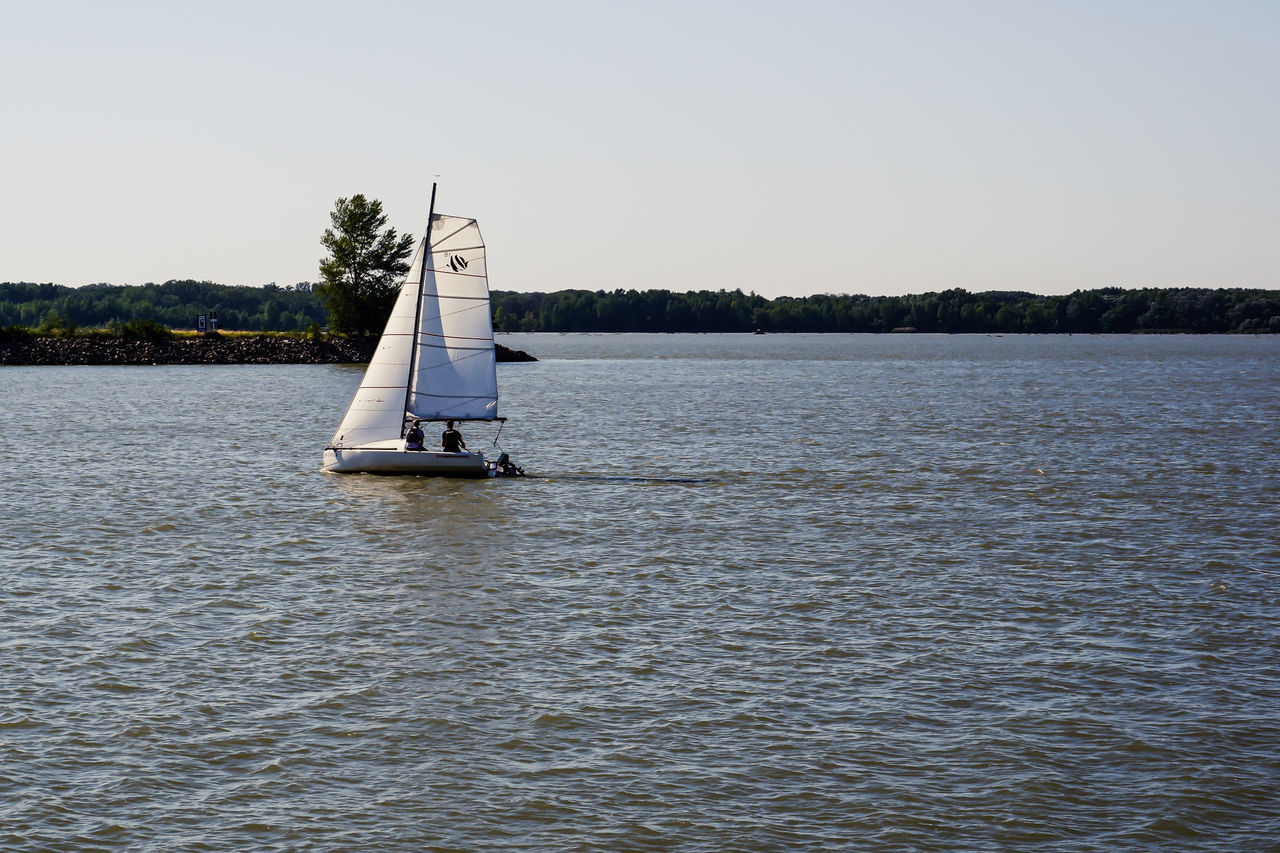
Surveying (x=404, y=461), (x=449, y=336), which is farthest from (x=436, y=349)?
(x=404, y=461)

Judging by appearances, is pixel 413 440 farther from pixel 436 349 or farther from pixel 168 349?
pixel 168 349

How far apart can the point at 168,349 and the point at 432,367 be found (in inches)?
4717

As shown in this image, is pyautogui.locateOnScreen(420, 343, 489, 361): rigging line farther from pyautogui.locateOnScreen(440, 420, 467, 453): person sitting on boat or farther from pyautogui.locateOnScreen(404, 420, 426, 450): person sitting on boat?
pyautogui.locateOnScreen(404, 420, 426, 450): person sitting on boat

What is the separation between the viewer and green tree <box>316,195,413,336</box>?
154 m

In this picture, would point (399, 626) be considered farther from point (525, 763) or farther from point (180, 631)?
point (525, 763)

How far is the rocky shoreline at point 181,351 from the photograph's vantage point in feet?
504

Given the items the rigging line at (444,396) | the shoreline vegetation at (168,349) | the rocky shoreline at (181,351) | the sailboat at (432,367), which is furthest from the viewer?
the shoreline vegetation at (168,349)

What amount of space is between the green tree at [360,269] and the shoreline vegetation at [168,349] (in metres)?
3.21

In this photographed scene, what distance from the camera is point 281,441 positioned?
6381cm

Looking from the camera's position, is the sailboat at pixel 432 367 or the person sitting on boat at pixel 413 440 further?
the sailboat at pixel 432 367

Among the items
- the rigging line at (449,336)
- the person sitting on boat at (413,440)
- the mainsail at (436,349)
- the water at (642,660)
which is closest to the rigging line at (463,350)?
the mainsail at (436,349)

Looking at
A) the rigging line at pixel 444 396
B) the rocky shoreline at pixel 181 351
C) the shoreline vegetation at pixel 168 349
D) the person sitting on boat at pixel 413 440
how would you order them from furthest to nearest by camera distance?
the shoreline vegetation at pixel 168 349 → the rocky shoreline at pixel 181 351 → the rigging line at pixel 444 396 → the person sitting on boat at pixel 413 440

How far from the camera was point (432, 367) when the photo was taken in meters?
46.9

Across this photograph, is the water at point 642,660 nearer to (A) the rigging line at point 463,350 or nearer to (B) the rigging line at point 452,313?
(A) the rigging line at point 463,350
